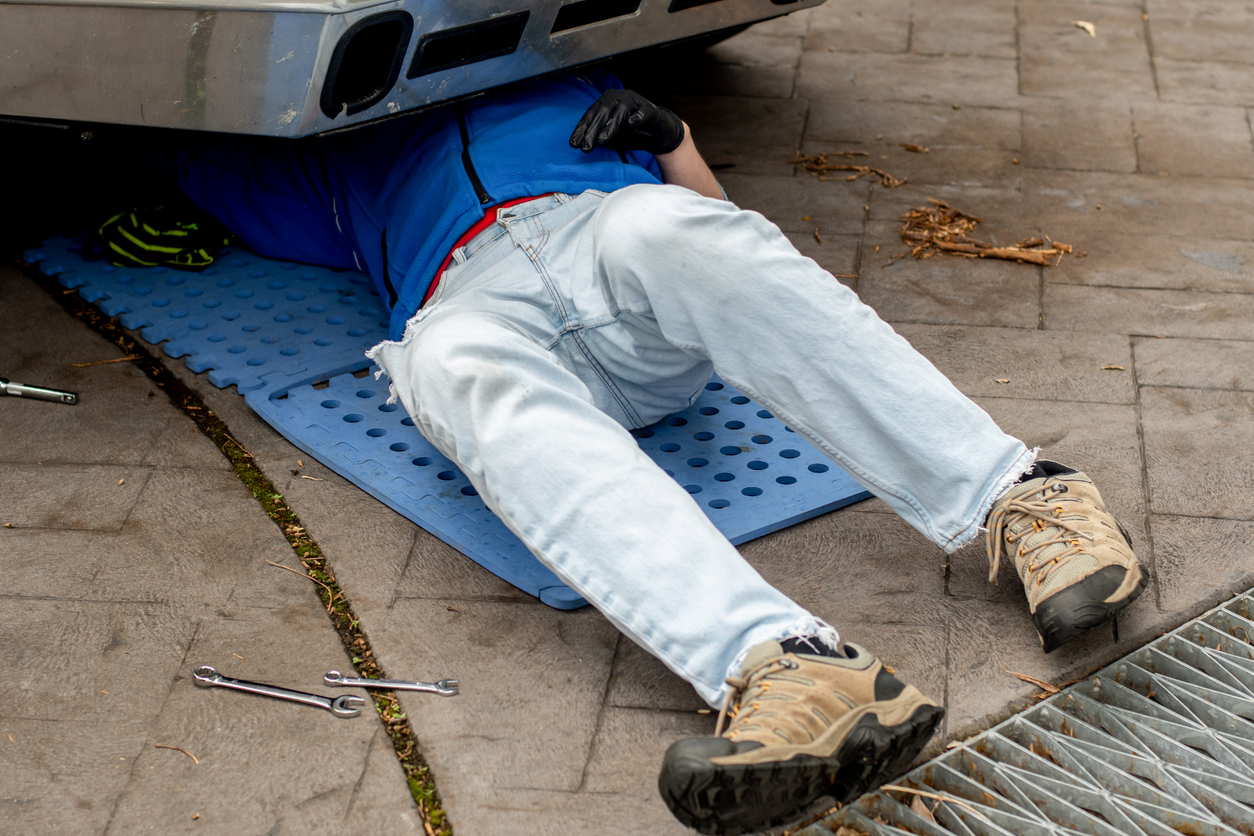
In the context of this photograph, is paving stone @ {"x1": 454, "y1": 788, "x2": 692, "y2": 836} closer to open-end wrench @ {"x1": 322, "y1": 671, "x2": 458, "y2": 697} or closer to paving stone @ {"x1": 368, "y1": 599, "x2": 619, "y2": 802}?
paving stone @ {"x1": 368, "y1": 599, "x2": 619, "y2": 802}

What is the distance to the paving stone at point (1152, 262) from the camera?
2.81 m

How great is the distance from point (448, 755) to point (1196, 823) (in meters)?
0.99

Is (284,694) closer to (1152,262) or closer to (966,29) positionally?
(1152,262)

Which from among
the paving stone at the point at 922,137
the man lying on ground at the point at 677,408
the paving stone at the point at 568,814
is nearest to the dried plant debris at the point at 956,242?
the paving stone at the point at 922,137

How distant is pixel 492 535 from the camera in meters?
1.99

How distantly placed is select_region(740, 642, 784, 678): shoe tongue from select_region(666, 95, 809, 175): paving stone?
219cm

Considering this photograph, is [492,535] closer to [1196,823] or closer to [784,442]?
[784,442]

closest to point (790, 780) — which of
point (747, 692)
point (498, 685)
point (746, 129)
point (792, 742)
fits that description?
point (792, 742)

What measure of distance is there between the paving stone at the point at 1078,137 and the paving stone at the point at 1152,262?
0.46 m

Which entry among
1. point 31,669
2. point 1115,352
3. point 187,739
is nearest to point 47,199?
point 31,669

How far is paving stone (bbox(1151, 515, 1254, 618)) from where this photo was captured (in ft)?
6.11

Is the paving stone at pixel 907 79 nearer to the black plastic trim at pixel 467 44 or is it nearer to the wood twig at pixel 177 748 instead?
the black plastic trim at pixel 467 44

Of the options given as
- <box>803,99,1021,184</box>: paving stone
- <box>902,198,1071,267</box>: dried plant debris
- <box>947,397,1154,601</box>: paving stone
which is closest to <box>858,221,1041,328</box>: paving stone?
<box>902,198,1071,267</box>: dried plant debris

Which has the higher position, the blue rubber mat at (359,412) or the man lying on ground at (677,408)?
the man lying on ground at (677,408)
